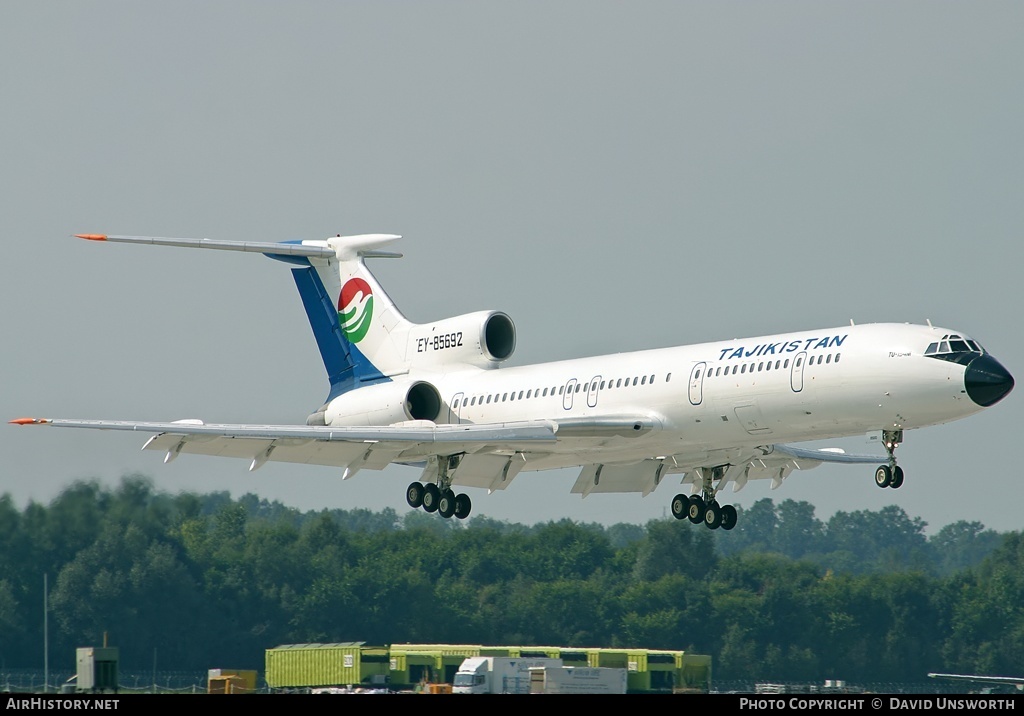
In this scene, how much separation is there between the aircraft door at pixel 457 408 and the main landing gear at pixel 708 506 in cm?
479

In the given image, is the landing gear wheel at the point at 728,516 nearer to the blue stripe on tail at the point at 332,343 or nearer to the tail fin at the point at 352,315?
the tail fin at the point at 352,315

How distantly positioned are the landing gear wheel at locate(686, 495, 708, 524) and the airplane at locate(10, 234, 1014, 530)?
0.04m

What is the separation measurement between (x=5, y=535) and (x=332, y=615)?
9.81 metres

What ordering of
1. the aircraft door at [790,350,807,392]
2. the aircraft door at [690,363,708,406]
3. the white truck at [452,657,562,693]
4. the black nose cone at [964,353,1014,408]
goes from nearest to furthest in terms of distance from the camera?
the black nose cone at [964,353,1014,408] → the aircraft door at [790,350,807,392] → the aircraft door at [690,363,708,406] → the white truck at [452,657,562,693]

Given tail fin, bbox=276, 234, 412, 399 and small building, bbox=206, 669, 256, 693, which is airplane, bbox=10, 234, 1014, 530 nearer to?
tail fin, bbox=276, 234, 412, 399

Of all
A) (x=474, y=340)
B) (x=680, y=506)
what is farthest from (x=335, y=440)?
(x=680, y=506)

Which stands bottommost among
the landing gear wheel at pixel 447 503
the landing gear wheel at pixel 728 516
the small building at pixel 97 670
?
the small building at pixel 97 670

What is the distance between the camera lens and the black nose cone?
2680cm

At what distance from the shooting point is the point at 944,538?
10175 centimetres

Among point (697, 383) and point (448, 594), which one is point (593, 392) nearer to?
point (697, 383)

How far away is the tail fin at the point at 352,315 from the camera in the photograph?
36469 mm

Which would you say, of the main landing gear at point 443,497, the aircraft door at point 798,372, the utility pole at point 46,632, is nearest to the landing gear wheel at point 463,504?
the main landing gear at point 443,497

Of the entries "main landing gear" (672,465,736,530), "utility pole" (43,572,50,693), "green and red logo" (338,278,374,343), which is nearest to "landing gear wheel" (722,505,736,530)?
"main landing gear" (672,465,736,530)

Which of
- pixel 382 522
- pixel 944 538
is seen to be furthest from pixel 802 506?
pixel 382 522
